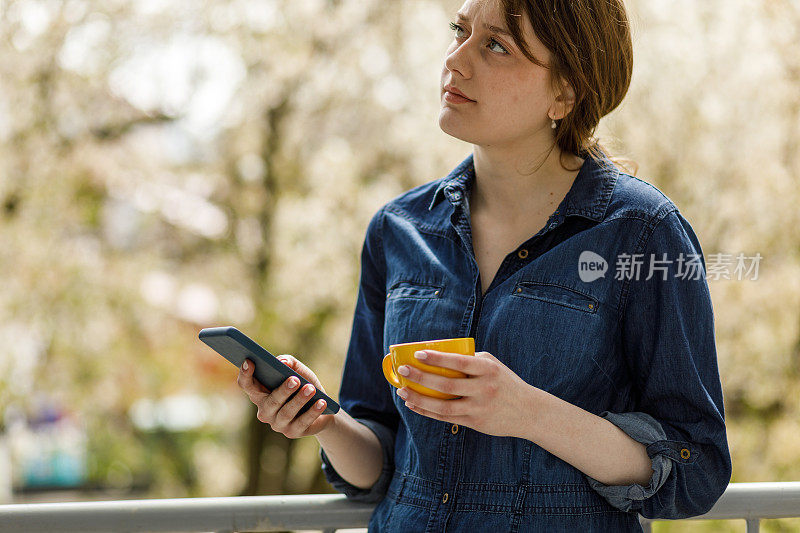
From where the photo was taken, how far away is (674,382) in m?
1.12

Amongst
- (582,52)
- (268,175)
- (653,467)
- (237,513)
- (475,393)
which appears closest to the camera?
(475,393)

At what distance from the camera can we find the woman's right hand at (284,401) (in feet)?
3.83

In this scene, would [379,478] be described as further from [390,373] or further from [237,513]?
[390,373]

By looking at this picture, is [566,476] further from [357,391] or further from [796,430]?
[796,430]

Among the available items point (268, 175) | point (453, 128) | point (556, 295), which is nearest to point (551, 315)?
point (556, 295)

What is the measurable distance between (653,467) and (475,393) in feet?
1.04

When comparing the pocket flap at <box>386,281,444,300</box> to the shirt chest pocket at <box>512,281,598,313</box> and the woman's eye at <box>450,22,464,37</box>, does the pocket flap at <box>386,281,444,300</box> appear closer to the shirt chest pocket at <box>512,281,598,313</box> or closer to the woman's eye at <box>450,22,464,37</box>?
the shirt chest pocket at <box>512,281,598,313</box>

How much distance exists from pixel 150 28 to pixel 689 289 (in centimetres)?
524

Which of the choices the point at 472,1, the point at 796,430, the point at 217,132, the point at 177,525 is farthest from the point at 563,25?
the point at 217,132

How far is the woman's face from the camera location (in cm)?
120

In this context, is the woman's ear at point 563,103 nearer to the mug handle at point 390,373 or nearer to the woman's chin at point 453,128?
the woman's chin at point 453,128

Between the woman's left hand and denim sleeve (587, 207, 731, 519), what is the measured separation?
0.68ft

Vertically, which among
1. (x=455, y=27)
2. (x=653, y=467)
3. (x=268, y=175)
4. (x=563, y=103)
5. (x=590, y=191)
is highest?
(x=455, y=27)

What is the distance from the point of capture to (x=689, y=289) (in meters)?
1.11
